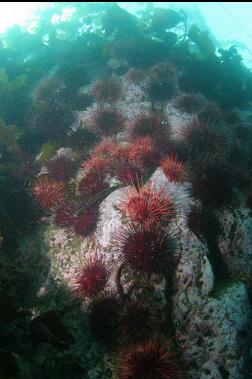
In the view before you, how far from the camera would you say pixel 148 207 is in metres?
6.91

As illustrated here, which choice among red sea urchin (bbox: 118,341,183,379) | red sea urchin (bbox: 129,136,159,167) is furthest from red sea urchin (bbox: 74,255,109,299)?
red sea urchin (bbox: 129,136,159,167)

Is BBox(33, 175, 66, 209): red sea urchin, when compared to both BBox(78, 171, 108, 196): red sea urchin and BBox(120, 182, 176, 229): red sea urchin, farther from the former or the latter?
BBox(120, 182, 176, 229): red sea urchin

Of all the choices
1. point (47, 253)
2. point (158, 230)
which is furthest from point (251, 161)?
point (47, 253)

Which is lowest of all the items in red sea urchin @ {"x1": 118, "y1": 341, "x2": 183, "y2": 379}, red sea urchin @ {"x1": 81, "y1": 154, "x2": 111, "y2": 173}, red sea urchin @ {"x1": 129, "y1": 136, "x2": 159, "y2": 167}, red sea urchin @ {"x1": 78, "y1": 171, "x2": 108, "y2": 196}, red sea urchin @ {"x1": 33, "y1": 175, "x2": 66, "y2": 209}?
red sea urchin @ {"x1": 33, "y1": 175, "x2": 66, "y2": 209}

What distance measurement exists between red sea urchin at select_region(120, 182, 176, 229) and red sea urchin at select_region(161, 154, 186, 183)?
119 centimetres

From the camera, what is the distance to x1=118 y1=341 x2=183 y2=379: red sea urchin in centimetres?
473

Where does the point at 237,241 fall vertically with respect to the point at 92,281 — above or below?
above

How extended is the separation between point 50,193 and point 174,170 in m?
3.39

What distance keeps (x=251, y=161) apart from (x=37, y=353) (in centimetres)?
866

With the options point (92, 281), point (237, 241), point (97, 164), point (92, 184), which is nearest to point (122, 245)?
point (92, 281)

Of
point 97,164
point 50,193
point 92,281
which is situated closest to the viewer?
point 92,281

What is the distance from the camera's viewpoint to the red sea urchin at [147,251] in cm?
619

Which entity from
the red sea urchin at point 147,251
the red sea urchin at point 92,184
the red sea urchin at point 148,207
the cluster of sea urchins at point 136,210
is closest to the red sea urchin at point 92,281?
the cluster of sea urchins at point 136,210

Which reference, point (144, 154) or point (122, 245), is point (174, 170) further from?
point (122, 245)
